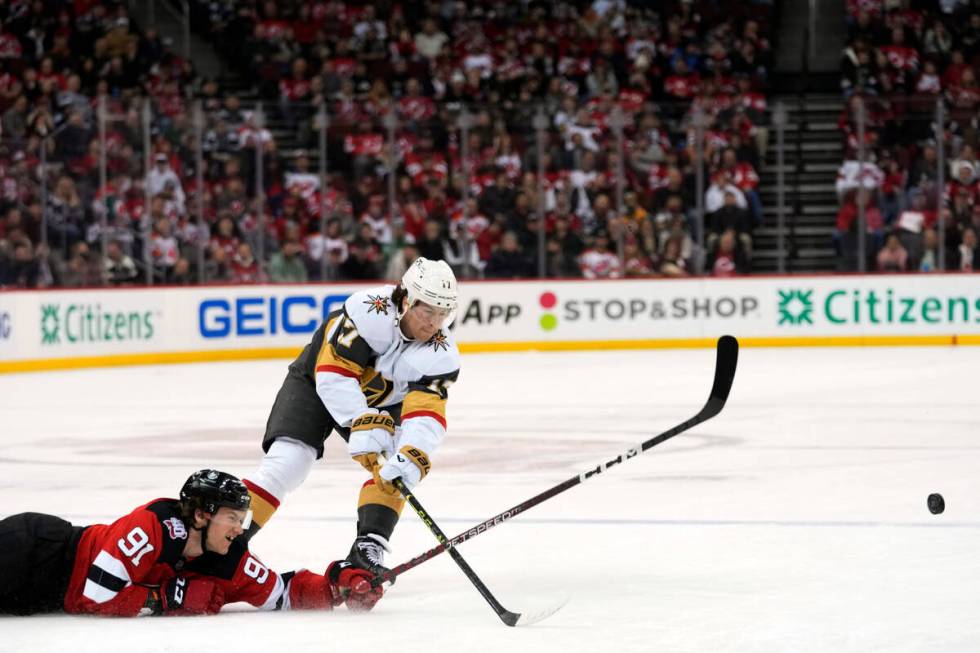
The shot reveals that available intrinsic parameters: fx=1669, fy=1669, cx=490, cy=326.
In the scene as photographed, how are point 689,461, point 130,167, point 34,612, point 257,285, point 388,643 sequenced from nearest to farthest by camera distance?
point 388,643
point 34,612
point 689,461
point 130,167
point 257,285

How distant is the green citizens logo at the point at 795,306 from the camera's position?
14875 millimetres

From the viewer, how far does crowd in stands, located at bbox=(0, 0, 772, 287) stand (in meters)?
13.0

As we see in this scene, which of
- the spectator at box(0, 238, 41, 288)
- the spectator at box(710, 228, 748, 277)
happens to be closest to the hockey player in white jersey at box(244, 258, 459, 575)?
the spectator at box(0, 238, 41, 288)

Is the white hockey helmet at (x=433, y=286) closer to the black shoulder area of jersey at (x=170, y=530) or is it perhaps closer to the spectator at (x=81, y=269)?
the black shoulder area of jersey at (x=170, y=530)

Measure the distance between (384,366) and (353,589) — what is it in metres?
0.73

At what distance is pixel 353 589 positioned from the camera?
4.54 m

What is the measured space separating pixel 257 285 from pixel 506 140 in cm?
A: 244

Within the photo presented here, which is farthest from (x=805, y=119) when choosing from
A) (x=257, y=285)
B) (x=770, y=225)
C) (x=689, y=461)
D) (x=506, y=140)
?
(x=689, y=461)

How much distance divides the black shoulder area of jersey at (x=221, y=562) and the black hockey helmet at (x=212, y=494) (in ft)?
0.62

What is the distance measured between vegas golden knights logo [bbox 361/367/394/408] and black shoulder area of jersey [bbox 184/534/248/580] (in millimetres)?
731

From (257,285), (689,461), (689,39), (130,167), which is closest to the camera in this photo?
(689,461)

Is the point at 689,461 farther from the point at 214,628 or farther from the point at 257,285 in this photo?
the point at 257,285

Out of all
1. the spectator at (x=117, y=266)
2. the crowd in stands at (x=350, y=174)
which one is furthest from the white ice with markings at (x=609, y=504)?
the crowd in stands at (x=350, y=174)

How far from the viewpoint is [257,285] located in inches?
553
